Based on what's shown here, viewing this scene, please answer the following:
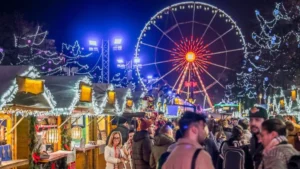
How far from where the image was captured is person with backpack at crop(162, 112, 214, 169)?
4.04 metres

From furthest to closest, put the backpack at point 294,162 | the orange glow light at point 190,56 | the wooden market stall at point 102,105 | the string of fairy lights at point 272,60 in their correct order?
the string of fairy lights at point 272,60, the orange glow light at point 190,56, the wooden market stall at point 102,105, the backpack at point 294,162

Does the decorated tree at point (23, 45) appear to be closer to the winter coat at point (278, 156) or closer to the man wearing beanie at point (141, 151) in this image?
the man wearing beanie at point (141, 151)

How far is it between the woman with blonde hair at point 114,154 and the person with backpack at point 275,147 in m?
4.55

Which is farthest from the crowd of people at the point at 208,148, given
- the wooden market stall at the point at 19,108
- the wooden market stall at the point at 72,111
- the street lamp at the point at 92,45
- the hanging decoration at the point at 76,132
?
the street lamp at the point at 92,45

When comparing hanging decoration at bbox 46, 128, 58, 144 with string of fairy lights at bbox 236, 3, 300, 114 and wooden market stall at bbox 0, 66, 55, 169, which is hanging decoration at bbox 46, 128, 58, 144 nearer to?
wooden market stall at bbox 0, 66, 55, 169

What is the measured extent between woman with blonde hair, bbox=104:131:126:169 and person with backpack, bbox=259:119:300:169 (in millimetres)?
4546

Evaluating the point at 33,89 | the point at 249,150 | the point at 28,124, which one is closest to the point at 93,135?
the point at 28,124

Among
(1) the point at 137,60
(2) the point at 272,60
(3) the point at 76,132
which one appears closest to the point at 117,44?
(1) the point at 137,60

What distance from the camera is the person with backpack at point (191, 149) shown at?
404cm

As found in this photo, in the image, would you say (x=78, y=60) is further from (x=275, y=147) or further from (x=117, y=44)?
(x=275, y=147)

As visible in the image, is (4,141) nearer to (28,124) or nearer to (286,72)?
(28,124)

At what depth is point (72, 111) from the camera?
42.4 ft

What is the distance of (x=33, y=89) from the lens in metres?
9.25

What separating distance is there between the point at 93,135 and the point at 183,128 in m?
12.5
